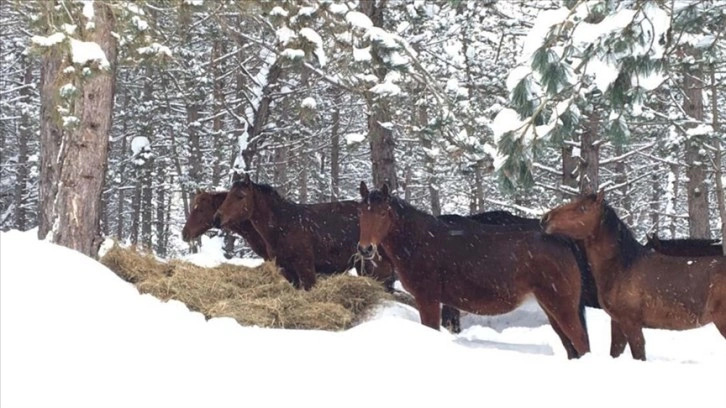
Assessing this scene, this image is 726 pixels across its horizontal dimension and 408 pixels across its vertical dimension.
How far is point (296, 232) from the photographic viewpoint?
9.79 metres

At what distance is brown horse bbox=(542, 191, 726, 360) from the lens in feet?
21.8

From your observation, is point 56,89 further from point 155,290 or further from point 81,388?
point 81,388

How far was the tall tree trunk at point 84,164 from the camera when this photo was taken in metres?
7.81

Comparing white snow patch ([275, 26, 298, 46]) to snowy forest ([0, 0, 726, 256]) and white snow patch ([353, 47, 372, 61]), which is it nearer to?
snowy forest ([0, 0, 726, 256])

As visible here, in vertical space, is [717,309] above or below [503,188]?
below

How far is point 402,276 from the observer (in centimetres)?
804

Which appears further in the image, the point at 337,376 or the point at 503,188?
the point at 503,188

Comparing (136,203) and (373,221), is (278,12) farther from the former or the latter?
(136,203)

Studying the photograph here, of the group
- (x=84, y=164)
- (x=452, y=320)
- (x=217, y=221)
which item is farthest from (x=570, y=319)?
(x=84, y=164)

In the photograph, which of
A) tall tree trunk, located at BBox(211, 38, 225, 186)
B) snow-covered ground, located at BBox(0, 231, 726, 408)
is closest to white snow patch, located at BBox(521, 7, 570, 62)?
snow-covered ground, located at BBox(0, 231, 726, 408)

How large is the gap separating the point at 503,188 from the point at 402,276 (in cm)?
185

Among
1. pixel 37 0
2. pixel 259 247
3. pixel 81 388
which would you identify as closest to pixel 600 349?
pixel 259 247

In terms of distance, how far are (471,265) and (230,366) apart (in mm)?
4140

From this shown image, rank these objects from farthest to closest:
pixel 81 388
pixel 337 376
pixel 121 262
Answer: pixel 121 262 → pixel 337 376 → pixel 81 388
